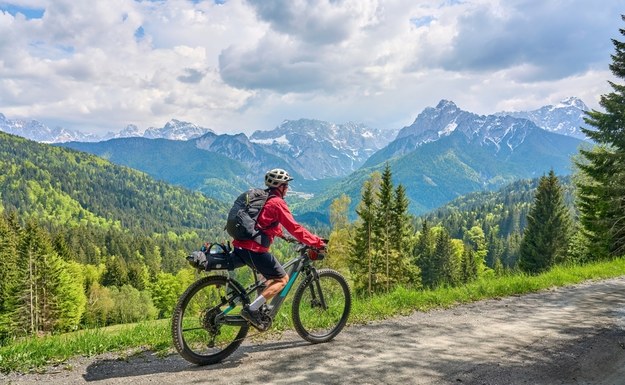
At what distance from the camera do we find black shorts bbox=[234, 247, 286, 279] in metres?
6.94

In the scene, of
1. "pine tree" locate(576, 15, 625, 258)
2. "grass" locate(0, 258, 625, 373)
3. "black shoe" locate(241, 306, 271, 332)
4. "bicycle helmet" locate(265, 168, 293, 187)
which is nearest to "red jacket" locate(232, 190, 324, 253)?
"bicycle helmet" locate(265, 168, 293, 187)

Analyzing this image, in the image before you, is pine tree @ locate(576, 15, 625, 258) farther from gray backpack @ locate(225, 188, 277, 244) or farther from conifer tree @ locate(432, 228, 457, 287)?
conifer tree @ locate(432, 228, 457, 287)

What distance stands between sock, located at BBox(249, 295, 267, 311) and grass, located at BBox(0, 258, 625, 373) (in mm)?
1439

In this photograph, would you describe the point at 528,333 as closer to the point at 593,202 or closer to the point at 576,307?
the point at 576,307

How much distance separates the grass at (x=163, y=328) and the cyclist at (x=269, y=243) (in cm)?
144

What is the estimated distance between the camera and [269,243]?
6914mm

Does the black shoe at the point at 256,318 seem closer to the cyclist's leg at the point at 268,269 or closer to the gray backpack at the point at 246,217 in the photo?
the cyclist's leg at the point at 268,269

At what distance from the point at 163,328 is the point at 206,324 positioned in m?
1.98

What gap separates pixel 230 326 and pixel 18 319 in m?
44.0

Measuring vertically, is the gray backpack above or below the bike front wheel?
above

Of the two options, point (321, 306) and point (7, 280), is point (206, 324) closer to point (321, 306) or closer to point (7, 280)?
point (321, 306)

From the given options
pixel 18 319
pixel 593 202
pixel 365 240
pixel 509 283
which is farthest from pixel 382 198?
pixel 18 319

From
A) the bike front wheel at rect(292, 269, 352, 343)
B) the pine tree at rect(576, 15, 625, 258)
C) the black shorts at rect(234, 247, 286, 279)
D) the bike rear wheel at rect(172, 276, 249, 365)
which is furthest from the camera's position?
the pine tree at rect(576, 15, 625, 258)

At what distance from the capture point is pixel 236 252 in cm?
694
